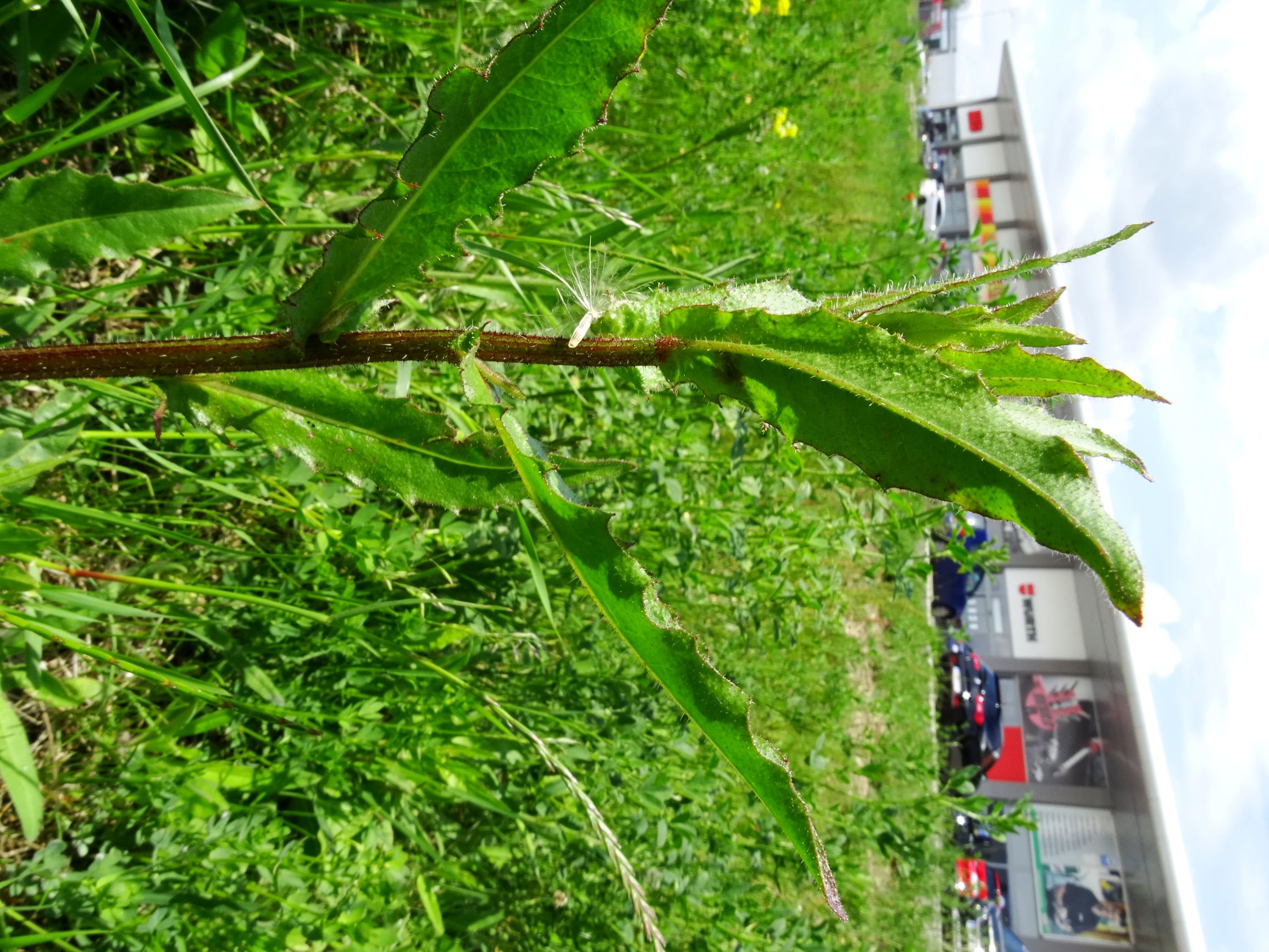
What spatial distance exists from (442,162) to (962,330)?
1.57 feet

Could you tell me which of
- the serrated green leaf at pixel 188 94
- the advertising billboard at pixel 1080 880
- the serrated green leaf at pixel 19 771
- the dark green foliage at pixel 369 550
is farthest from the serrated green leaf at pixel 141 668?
the advertising billboard at pixel 1080 880

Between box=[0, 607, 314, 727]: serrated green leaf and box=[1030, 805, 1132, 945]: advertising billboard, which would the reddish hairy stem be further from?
box=[1030, 805, 1132, 945]: advertising billboard

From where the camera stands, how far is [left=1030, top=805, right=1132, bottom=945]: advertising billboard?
11.8 m

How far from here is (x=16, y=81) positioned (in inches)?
58.8

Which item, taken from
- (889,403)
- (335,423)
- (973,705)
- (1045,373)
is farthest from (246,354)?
(973,705)

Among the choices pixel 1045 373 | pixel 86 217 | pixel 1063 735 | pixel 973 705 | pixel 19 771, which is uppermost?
pixel 1063 735

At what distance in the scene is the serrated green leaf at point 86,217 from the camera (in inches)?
37.4

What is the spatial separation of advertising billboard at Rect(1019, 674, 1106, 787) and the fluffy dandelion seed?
14.5 meters

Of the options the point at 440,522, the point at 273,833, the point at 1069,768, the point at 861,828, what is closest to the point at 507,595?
the point at 440,522

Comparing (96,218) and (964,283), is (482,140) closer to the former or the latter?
(964,283)

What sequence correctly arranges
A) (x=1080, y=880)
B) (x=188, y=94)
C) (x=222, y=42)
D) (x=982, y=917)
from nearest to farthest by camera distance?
(x=188, y=94) → (x=222, y=42) → (x=982, y=917) → (x=1080, y=880)

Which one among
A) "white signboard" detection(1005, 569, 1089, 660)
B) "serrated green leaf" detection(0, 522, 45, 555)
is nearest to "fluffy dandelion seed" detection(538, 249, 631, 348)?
"serrated green leaf" detection(0, 522, 45, 555)

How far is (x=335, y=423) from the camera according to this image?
894mm

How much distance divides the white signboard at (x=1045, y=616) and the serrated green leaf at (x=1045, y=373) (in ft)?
48.1
